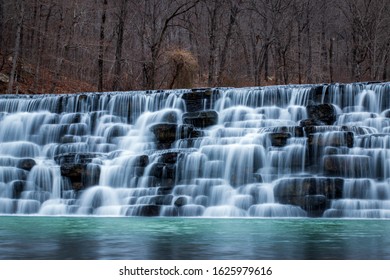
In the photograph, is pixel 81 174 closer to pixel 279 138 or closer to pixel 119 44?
pixel 279 138

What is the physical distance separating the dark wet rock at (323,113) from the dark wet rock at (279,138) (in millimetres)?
2327

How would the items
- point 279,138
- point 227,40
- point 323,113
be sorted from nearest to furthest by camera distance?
point 279,138
point 323,113
point 227,40

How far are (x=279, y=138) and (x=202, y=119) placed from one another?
3.92m

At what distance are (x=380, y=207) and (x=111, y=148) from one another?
10.2 metres

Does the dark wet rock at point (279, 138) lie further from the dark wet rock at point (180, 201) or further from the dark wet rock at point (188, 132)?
the dark wet rock at point (180, 201)

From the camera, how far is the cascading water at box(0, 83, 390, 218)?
57.9 ft

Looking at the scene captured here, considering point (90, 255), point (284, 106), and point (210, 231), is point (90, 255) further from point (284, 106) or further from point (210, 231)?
point (284, 106)

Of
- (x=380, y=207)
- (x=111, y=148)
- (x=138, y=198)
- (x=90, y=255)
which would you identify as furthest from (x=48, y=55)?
(x=90, y=255)

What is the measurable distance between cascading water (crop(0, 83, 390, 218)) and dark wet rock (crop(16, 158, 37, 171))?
0.04m

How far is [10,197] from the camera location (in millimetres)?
19906

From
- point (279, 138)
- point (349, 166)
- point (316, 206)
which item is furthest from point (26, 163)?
point (349, 166)

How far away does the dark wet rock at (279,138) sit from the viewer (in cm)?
1933

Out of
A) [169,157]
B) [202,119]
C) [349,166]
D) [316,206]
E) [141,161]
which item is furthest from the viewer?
[202,119]

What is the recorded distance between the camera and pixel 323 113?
21156mm
